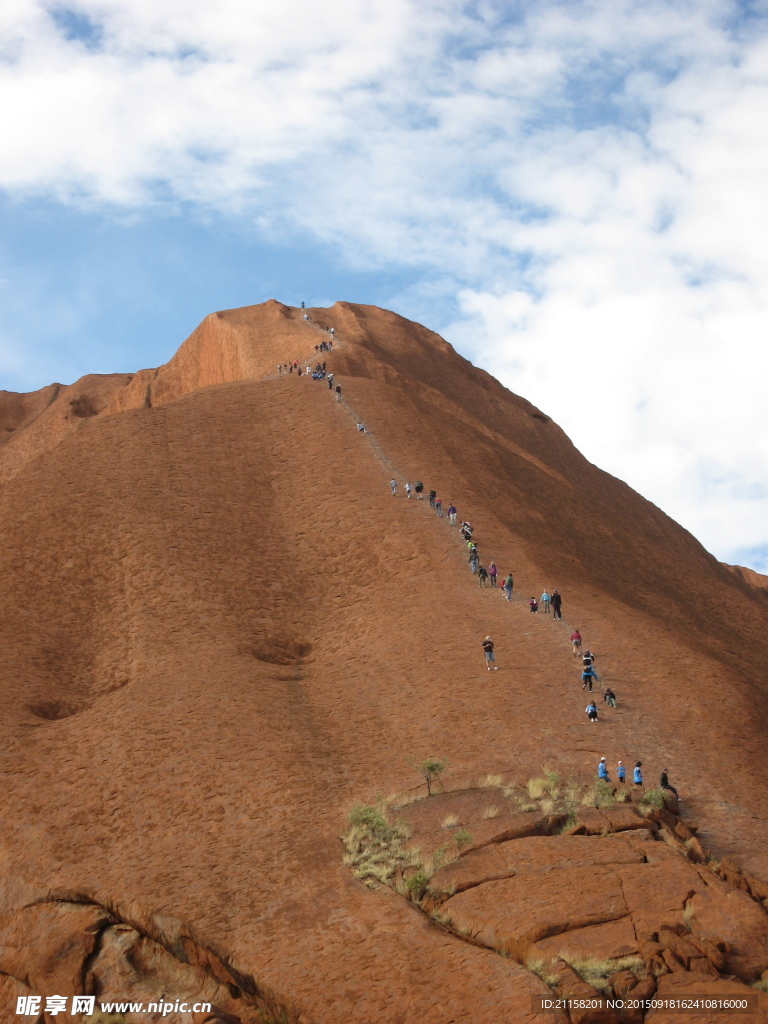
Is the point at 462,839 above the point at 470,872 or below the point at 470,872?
above

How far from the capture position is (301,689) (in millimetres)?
Result: 33875

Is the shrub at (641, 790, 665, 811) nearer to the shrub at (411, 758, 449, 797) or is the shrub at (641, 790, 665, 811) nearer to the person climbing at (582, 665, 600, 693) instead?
the shrub at (411, 758, 449, 797)

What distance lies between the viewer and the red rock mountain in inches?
809

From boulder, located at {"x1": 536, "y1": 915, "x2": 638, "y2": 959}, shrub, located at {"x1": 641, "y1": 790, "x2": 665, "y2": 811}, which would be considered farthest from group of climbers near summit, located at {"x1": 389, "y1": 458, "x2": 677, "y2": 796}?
boulder, located at {"x1": 536, "y1": 915, "x2": 638, "y2": 959}

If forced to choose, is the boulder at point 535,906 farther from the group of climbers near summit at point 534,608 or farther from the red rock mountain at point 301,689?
the group of climbers near summit at point 534,608

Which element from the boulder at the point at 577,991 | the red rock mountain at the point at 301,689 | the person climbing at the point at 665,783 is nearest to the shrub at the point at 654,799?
the person climbing at the point at 665,783

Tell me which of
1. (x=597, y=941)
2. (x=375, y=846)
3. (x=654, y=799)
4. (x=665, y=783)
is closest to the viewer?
(x=597, y=941)

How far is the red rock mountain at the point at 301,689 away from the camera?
20.5 metres

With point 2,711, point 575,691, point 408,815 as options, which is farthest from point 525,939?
point 2,711

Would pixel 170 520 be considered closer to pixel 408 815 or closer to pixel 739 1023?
pixel 408 815

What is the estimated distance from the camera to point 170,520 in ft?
144

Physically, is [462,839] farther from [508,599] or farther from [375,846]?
[508,599]

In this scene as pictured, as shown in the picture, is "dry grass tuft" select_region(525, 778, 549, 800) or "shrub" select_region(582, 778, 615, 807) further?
"dry grass tuft" select_region(525, 778, 549, 800)

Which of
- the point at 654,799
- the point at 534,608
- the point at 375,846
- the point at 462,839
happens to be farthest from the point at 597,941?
the point at 534,608
